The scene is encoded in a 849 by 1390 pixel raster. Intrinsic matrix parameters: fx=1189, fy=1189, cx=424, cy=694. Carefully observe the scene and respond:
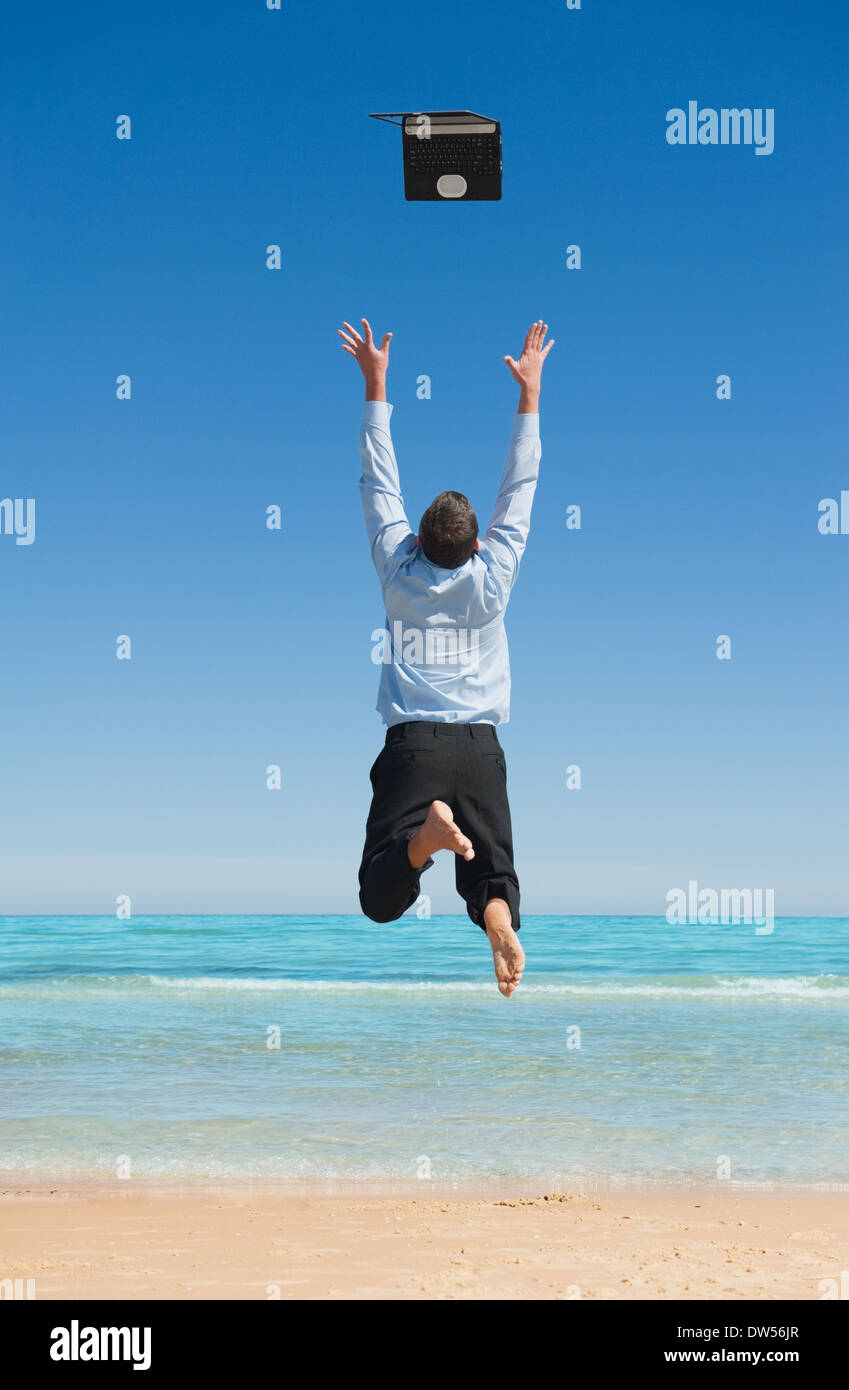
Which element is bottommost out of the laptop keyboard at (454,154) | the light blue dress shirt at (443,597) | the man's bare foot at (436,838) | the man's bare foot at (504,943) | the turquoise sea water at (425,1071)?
the turquoise sea water at (425,1071)

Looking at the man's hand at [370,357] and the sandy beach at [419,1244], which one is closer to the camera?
the man's hand at [370,357]

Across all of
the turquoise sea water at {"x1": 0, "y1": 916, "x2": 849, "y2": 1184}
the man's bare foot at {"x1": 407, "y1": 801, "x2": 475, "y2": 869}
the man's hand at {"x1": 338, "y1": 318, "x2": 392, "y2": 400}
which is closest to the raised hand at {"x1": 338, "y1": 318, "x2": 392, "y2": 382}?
the man's hand at {"x1": 338, "y1": 318, "x2": 392, "y2": 400}

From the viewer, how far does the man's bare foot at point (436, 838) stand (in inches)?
159

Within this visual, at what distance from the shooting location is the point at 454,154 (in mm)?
4359

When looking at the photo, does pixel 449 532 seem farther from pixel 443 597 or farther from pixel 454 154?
pixel 454 154

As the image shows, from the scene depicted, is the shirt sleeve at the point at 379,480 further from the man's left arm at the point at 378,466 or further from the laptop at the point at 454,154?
the laptop at the point at 454,154

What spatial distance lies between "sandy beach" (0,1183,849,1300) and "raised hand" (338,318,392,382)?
5.48m

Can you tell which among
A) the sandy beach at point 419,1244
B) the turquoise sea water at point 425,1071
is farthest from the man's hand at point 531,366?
the turquoise sea water at point 425,1071

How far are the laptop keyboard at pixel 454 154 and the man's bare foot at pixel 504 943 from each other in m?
2.68

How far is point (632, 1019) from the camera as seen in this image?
17859 millimetres

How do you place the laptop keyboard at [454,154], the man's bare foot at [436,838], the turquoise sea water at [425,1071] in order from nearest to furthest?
the man's bare foot at [436,838], the laptop keyboard at [454,154], the turquoise sea water at [425,1071]

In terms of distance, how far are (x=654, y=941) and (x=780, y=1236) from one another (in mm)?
24639
